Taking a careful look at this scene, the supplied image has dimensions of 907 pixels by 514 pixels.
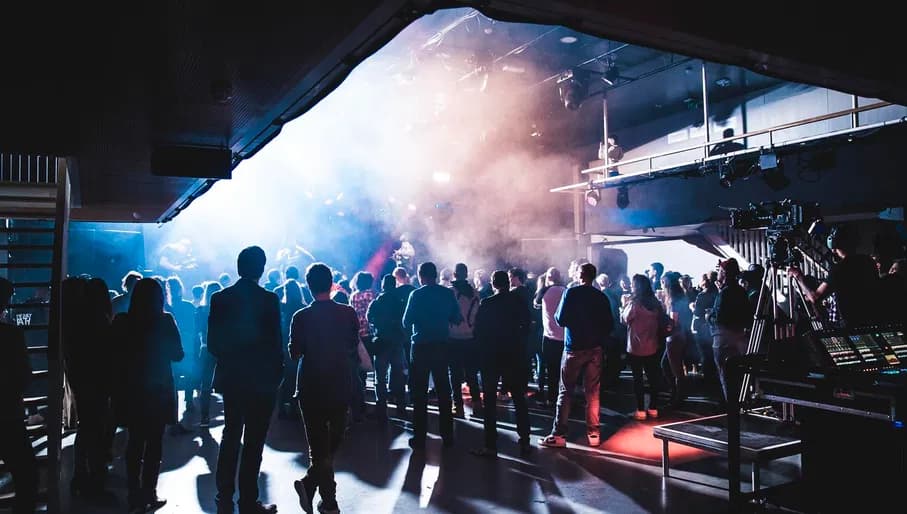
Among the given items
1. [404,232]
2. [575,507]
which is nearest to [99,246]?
[404,232]

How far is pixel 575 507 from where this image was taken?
411 centimetres

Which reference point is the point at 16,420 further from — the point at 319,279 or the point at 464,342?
the point at 464,342

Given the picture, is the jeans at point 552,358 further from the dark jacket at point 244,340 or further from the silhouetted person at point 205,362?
the dark jacket at point 244,340

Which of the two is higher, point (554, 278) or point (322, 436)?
point (554, 278)

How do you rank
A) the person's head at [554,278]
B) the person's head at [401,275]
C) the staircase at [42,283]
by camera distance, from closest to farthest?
the staircase at [42,283]
the person's head at [401,275]
the person's head at [554,278]

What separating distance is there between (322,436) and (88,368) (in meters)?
2.11

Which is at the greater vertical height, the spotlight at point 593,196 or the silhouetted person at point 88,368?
the spotlight at point 593,196

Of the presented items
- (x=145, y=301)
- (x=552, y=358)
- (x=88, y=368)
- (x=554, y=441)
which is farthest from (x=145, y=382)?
(x=552, y=358)

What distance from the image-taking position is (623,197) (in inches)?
545

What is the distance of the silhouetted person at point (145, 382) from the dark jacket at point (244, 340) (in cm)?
52

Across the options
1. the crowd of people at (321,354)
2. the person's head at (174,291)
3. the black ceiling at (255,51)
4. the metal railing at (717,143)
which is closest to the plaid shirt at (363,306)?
the crowd of people at (321,354)

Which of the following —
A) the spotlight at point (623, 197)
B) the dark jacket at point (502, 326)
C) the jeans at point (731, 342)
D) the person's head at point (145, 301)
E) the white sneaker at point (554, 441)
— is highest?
the spotlight at point (623, 197)

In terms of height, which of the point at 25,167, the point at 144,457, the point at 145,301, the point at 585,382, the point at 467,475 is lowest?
the point at 467,475

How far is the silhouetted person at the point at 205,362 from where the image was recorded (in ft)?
22.2
